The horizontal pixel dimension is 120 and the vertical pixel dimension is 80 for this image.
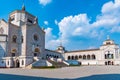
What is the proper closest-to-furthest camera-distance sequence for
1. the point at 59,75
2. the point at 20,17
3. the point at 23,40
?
the point at 59,75, the point at 23,40, the point at 20,17

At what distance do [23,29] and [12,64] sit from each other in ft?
38.9

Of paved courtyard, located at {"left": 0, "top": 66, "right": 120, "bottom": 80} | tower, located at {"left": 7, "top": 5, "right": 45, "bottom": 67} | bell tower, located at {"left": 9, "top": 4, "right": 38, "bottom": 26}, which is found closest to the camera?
paved courtyard, located at {"left": 0, "top": 66, "right": 120, "bottom": 80}

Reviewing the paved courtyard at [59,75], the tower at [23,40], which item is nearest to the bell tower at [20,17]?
the tower at [23,40]

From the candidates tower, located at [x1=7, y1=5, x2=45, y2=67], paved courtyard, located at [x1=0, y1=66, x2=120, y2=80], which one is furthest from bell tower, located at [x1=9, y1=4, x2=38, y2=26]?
paved courtyard, located at [x1=0, y1=66, x2=120, y2=80]

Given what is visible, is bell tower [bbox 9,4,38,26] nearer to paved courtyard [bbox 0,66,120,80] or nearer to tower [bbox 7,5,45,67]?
tower [bbox 7,5,45,67]

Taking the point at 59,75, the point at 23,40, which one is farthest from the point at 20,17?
the point at 59,75

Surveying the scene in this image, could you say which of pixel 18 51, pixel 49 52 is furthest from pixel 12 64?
pixel 49 52

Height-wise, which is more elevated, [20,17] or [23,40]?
[20,17]

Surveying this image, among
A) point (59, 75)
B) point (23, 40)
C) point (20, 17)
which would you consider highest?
point (20, 17)

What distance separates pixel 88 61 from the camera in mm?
69188

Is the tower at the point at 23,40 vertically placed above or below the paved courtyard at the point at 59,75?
above

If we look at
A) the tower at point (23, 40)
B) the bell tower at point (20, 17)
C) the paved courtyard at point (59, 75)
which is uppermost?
the bell tower at point (20, 17)

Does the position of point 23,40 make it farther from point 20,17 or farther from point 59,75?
point 59,75

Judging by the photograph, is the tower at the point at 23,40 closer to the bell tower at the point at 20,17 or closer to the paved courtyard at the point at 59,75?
the bell tower at the point at 20,17
